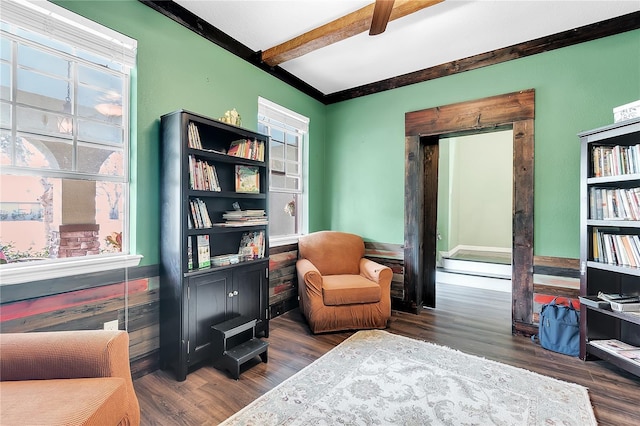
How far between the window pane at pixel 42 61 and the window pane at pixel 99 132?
0.31 m

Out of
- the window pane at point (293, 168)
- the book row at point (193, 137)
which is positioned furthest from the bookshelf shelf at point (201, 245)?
the window pane at point (293, 168)

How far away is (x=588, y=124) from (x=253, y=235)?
3.19 meters

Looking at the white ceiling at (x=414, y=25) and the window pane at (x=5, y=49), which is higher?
the white ceiling at (x=414, y=25)

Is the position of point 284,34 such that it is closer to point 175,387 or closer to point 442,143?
point 175,387

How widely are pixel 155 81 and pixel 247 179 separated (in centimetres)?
101

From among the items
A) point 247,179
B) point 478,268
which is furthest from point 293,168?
point 478,268

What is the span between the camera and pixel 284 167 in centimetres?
356

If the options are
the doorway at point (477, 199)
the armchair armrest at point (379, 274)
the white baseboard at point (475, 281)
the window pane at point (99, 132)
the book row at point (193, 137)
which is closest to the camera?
the window pane at point (99, 132)

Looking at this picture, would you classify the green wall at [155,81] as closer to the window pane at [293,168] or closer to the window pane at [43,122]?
the window pane at [43,122]

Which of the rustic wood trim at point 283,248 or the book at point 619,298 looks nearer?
the book at point 619,298

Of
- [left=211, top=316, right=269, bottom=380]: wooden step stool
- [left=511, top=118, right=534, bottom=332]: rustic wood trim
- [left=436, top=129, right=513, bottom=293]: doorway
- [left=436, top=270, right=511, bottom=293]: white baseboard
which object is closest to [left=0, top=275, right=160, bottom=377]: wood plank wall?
[left=211, top=316, right=269, bottom=380]: wooden step stool

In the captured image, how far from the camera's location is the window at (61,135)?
1.57 meters

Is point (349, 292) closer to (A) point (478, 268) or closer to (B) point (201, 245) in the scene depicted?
(B) point (201, 245)

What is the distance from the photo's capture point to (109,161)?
1.99m
